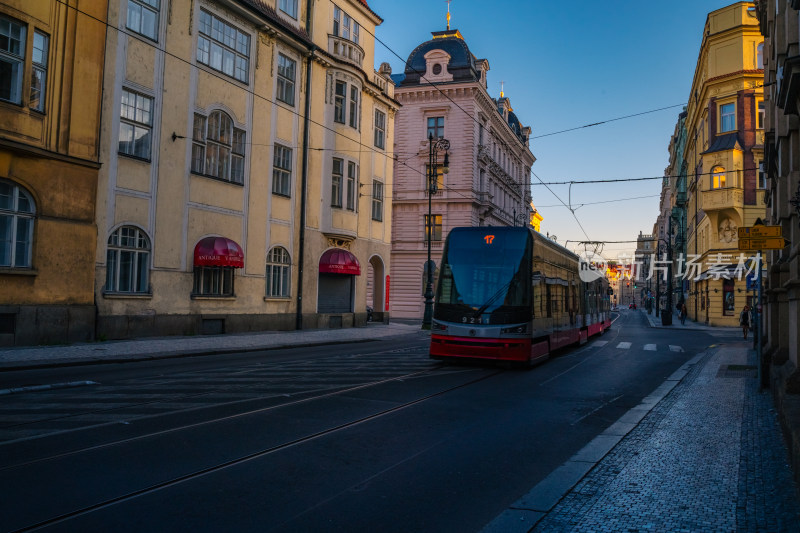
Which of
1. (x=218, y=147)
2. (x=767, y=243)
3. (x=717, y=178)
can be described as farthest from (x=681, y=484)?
(x=717, y=178)

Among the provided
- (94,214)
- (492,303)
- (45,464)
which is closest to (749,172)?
(492,303)

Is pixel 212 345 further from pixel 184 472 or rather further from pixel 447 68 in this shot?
pixel 447 68

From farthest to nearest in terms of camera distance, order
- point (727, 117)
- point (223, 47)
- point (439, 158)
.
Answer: point (439, 158) < point (727, 117) < point (223, 47)

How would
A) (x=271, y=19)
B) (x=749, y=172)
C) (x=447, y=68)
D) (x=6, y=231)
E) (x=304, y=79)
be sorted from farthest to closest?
(x=447, y=68)
(x=749, y=172)
(x=304, y=79)
(x=271, y=19)
(x=6, y=231)

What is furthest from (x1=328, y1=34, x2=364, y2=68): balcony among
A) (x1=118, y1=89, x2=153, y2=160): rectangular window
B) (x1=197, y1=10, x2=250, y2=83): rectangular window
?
(x1=118, y1=89, x2=153, y2=160): rectangular window

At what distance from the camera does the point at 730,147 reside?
132 ft

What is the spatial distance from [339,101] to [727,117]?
2719cm

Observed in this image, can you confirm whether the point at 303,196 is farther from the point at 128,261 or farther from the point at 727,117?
the point at 727,117

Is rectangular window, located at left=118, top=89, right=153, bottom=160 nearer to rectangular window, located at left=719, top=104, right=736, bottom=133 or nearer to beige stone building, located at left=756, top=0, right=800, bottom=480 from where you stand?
beige stone building, located at left=756, top=0, right=800, bottom=480

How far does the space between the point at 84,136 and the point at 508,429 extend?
1527 cm

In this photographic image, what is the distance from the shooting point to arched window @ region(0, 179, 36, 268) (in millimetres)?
16016

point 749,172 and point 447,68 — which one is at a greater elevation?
point 447,68

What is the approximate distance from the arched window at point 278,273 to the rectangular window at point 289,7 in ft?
32.3

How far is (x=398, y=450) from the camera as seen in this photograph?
21.9ft
